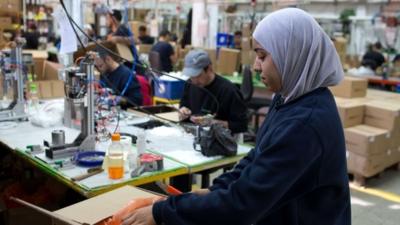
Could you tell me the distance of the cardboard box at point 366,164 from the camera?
392 centimetres

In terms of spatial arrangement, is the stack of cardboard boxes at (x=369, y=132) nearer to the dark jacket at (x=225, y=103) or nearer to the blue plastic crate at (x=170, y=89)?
the dark jacket at (x=225, y=103)

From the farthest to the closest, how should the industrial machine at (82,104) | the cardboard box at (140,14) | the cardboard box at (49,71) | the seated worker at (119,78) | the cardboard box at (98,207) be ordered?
the cardboard box at (140,14) → the cardboard box at (49,71) → the seated worker at (119,78) → the industrial machine at (82,104) → the cardboard box at (98,207)

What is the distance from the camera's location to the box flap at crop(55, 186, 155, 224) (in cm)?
156

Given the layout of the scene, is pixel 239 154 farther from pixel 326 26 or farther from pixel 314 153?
pixel 326 26

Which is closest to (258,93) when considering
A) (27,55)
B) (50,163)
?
(27,55)

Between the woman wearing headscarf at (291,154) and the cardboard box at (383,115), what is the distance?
3.16 m

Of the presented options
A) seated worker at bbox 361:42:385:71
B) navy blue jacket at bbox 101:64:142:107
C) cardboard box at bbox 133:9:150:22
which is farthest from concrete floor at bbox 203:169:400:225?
cardboard box at bbox 133:9:150:22

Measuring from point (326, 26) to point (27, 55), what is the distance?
7.05 metres

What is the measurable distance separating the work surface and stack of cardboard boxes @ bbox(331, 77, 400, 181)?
1.91 metres

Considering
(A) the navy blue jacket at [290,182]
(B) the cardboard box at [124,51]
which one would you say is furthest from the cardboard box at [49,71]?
(A) the navy blue jacket at [290,182]

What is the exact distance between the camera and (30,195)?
2.69 meters

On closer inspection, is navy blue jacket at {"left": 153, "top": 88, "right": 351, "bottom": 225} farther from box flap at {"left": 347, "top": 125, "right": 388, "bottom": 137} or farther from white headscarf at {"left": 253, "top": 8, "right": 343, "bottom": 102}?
box flap at {"left": 347, "top": 125, "right": 388, "bottom": 137}

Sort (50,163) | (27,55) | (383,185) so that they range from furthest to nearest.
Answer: (383,185)
(27,55)
(50,163)

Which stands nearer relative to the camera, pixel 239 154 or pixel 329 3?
pixel 239 154
